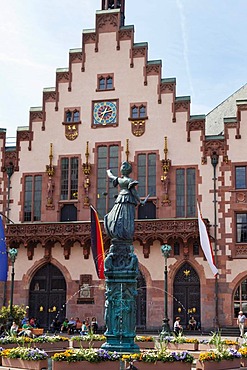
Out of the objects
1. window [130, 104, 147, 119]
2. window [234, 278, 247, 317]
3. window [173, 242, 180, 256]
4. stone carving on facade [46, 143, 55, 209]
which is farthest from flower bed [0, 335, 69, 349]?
window [130, 104, 147, 119]

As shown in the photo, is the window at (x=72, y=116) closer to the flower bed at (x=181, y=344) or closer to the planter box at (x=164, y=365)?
the flower bed at (x=181, y=344)

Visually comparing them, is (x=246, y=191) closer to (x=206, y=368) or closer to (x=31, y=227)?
(x=31, y=227)

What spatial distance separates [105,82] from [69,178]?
7.70 meters

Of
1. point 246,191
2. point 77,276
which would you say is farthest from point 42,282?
point 246,191

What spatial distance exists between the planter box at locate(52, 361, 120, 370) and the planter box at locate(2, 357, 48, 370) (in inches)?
61.2

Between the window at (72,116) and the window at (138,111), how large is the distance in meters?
4.20

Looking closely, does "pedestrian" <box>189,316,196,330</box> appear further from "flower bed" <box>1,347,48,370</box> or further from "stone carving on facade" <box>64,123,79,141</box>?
"flower bed" <box>1,347,48,370</box>

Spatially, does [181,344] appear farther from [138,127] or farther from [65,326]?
[138,127]

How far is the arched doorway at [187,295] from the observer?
149 ft

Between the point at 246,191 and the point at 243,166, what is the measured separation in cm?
180

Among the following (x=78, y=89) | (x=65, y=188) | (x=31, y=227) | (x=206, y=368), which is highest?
(x=78, y=89)

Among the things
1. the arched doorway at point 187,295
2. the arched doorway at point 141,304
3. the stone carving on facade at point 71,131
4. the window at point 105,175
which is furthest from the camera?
the stone carving on facade at point 71,131

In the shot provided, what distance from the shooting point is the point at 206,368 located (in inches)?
790

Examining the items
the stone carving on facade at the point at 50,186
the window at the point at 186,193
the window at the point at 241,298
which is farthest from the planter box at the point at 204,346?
the stone carving on facade at the point at 50,186
